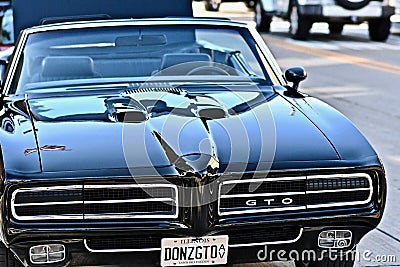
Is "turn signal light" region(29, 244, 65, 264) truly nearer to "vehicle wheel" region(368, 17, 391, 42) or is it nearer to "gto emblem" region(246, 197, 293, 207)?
"gto emblem" region(246, 197, 293, 207)

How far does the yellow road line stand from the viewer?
46.4ft

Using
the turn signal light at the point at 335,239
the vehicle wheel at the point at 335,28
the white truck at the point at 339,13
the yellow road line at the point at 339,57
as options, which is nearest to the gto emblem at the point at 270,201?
the turn signal light at the point at 335,239

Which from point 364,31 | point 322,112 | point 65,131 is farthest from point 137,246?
point 364,31

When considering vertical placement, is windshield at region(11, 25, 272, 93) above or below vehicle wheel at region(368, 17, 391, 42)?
above

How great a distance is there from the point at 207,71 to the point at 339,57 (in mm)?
10307

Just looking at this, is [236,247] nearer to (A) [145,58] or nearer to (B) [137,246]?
(B) [137,246]

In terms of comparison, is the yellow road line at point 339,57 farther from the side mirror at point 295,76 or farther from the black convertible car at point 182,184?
the black convertible car at point 182,184

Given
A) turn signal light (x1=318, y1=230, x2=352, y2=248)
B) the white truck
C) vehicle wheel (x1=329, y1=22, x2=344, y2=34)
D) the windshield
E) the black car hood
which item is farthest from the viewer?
vehicle wheel (x1=329, y1=22, x2=344, y2=34)

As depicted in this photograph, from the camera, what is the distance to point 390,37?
1944 centimetres

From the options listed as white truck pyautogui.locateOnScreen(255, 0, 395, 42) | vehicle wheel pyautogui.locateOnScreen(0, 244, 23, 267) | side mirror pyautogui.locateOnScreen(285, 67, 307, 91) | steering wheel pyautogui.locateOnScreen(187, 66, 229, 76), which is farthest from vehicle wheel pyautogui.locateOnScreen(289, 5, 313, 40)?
vehicle wheel pyautogui.locateOnScreen(0, 244, 23, 267)

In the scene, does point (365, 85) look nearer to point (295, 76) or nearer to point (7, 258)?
point (295, 76)

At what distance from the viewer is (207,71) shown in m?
5.61

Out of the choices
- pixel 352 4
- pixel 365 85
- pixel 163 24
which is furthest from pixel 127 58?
pixel 352 4

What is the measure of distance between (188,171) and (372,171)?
0.90m
